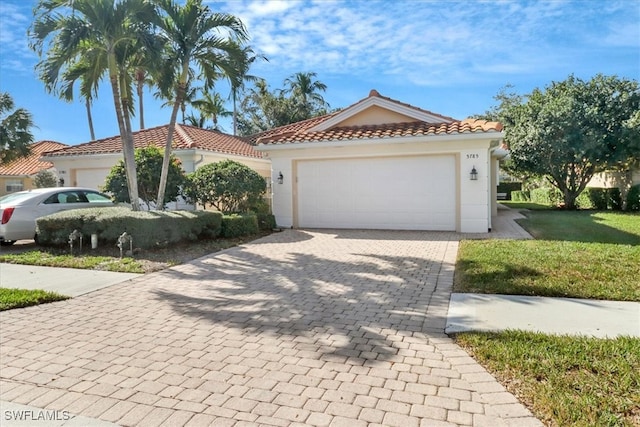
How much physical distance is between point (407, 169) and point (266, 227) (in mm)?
5123

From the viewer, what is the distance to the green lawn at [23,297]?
5781mm

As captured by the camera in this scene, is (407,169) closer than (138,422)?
No

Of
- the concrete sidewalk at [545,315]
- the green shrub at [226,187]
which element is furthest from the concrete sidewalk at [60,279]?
the concrete sidewalk at [545,315]

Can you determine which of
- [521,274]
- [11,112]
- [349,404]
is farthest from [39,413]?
[11,112]

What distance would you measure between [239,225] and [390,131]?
224 inches

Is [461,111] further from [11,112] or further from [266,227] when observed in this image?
[11,112]

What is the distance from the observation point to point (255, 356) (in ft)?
13.0

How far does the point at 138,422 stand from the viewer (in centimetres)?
292

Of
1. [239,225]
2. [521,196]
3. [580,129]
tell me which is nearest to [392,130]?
[239,225]

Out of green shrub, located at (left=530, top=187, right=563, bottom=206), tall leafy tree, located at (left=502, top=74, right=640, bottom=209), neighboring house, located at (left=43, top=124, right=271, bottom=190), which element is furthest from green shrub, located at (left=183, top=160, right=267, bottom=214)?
green shrub, located at (left=530, top=187, right=563, bottom=206)

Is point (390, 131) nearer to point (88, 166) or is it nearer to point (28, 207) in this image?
point (28, 207)

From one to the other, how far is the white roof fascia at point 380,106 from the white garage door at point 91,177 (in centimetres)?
952

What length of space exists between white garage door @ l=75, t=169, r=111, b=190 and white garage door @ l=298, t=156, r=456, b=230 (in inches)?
361

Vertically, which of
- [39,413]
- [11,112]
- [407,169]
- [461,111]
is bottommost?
[39,413]
